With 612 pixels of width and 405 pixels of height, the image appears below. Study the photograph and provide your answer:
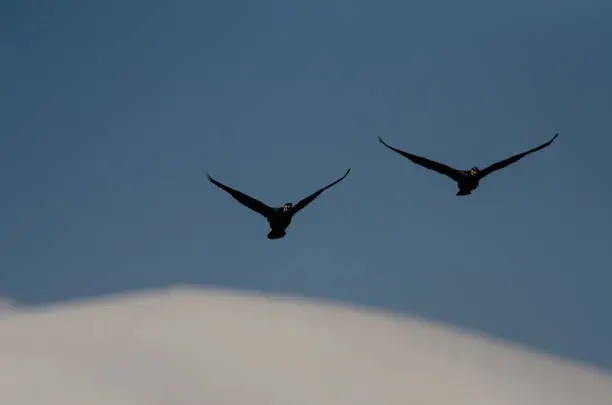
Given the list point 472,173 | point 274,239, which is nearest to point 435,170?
point 472,173

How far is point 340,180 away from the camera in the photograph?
65562 millimetres

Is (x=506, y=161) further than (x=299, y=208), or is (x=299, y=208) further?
(x=506, y=161)

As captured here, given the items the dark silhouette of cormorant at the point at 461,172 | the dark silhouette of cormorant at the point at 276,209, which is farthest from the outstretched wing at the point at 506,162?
the dark silhouette of cormorant at the point at 276,209

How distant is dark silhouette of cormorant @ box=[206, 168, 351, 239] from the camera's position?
220 feet

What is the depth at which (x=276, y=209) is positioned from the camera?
220 ft

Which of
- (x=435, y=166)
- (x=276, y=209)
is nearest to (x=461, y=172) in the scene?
(x=435, y=166)

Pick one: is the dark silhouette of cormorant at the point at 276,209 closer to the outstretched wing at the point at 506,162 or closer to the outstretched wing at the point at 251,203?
the outstretched wing at the point at 251,203

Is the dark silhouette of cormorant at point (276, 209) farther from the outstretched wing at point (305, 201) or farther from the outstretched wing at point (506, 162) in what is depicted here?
the outstretched wing at point (506, 162)

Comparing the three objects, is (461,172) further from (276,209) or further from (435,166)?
(276,209)

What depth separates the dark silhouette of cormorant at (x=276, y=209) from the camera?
220 ft

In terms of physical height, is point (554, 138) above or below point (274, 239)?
above

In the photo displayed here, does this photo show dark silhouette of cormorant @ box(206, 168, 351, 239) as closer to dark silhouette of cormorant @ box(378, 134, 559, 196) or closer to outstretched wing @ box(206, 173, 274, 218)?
outstretched wing @ box(206, 173, 274, 218)

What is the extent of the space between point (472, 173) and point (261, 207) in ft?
58.1

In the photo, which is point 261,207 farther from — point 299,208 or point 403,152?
point 403,152
